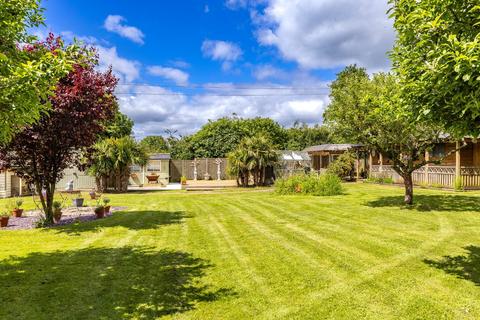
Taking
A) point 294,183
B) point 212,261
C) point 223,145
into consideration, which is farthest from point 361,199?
point 223,145

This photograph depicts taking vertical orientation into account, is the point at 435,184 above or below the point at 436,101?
below

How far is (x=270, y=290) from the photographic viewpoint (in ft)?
15.3

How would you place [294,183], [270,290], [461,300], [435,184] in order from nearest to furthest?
1. [461,300]
2. [270,290]
3. [294,183]
4. [435,184]

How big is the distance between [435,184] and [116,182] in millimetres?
19612

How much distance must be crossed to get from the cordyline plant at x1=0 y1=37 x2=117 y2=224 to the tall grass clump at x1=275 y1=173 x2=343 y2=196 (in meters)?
9.94

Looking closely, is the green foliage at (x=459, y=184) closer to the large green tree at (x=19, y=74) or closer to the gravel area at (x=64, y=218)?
the gravel area at (x=64, y=218)

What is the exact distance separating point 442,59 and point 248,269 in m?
3.98

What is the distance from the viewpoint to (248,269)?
18.2 ft

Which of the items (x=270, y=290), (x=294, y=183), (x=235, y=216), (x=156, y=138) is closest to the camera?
(x=270, y=290)

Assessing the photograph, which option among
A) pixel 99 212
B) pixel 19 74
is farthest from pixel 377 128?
pixel 19 74

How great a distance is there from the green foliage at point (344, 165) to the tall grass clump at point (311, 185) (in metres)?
9.21

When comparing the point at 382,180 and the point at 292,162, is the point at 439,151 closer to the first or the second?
Result: the point at 382,180

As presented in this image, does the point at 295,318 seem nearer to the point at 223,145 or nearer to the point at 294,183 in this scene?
the point at 294,183

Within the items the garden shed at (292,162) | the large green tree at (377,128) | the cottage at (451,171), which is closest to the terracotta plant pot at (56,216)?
the large green tree at (377,128)
